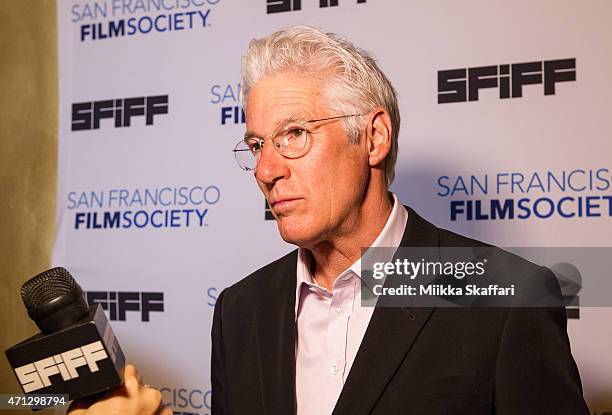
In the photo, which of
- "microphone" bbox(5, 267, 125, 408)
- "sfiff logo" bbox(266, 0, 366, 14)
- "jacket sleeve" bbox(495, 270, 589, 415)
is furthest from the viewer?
"sfiff logo" bbox(266, 0, 366, 14)

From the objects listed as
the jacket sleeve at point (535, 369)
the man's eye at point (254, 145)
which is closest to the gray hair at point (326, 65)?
the man's eye at point (254, 145)

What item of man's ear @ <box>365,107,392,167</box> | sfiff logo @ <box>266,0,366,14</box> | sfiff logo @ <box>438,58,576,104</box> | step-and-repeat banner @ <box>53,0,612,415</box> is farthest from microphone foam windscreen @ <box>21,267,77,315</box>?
sfiff logo @ <box>266,0,366,14</box>

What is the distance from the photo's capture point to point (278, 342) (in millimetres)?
1487

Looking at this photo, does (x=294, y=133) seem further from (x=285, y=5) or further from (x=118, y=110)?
(x=118, y=110)

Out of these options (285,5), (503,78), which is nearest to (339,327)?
(503,78)

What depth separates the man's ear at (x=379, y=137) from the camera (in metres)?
1.53

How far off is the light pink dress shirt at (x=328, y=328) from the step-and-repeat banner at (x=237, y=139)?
0.64 metres

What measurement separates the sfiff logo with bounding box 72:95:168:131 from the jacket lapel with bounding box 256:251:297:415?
1.11 meters

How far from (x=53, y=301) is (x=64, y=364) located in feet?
0.30

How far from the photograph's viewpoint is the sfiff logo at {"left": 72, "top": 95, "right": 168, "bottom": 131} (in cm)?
253

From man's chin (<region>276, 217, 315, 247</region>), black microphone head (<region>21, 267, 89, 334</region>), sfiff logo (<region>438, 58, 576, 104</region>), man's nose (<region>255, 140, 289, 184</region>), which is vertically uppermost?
sfiff logo (<region>438, 58, 576, 104</region>)

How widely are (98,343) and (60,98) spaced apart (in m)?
1.89

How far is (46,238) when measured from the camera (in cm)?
264

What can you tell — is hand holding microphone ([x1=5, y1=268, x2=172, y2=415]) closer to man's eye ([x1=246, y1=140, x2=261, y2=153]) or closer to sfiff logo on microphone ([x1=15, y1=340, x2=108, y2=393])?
sfiff logo on microphone ([x1=15, y1=340, x2=108, y2=393])
